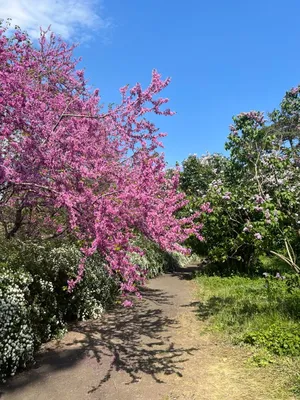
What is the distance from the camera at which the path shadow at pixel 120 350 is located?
491 centimetres

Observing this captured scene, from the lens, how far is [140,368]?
505cm

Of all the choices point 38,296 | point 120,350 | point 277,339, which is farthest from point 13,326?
point 277,339

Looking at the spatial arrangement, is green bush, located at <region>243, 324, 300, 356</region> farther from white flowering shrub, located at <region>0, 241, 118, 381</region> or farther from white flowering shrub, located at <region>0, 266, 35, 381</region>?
white flowering shrub, located at <region>0, 266, 35, 381</region>

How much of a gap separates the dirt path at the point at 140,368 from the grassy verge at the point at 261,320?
295 mm

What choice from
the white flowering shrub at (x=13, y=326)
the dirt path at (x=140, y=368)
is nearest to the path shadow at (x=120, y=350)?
the dirt path at (x=140, y=368)

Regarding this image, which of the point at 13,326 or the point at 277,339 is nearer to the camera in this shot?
the point at 13,326

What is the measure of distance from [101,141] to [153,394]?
4397 mm

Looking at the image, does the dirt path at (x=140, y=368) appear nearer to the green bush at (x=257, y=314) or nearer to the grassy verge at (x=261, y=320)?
the grassy verge at (x=261, y=320)

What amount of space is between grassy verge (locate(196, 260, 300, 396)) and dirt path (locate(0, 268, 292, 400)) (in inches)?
11.6

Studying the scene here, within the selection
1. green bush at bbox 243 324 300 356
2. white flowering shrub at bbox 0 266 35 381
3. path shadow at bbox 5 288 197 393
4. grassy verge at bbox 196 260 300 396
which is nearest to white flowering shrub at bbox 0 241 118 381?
white flowering shrub at bbox 0 266 35 381

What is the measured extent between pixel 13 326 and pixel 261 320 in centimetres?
410

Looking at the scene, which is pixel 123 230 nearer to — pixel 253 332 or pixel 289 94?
pixel 253 332

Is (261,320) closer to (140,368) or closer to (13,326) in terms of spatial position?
(140,368)

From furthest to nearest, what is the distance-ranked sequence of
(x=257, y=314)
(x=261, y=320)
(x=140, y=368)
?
(x=257, y=314) < (x=261, y=320) < (x=140, y=368)
